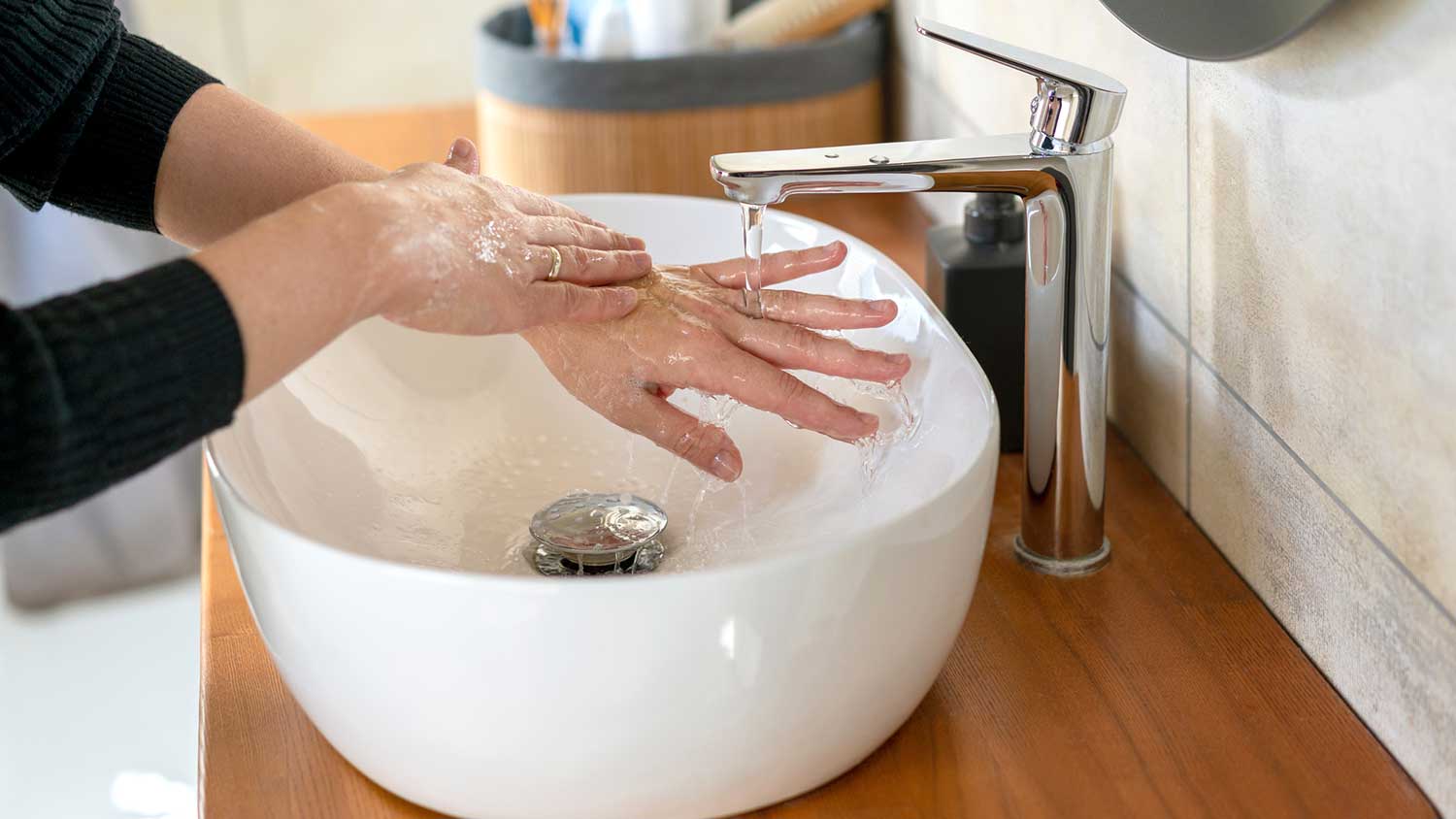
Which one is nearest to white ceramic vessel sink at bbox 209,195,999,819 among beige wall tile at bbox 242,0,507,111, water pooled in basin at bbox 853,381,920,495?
water pooled in basin at bbox 853,381,920,495

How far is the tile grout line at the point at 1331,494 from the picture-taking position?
581 millimetres

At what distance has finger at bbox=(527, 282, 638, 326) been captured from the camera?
727 mm

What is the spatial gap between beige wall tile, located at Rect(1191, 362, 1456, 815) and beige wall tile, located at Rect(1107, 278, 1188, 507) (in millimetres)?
21

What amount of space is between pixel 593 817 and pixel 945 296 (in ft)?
1.44

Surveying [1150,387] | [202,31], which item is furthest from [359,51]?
[1150,387]

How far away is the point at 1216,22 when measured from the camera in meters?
0.67

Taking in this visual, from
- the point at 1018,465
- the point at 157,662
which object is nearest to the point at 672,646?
the point at 1018,465

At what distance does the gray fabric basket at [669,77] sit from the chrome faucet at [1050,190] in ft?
2.20

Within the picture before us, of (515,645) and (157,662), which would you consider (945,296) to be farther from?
(157,662)

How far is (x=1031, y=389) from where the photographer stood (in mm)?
756

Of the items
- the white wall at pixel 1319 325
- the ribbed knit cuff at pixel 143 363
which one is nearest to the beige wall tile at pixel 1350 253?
the white wall at pixel 1319 325

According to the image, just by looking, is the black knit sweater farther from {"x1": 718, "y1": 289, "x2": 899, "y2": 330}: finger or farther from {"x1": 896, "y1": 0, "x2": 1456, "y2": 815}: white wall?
{"x1": 896, "y1": 0, "x2": 1456, "y2": 815}: white wall

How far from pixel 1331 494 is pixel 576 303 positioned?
1.29ft

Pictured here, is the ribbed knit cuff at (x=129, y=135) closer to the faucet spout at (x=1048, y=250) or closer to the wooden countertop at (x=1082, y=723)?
the wooden countertop at (x=1082, y=723)
